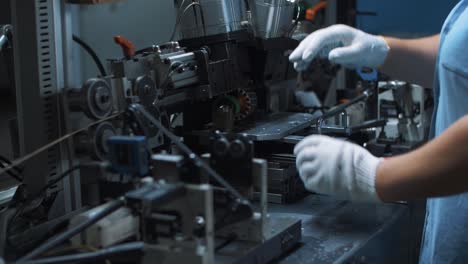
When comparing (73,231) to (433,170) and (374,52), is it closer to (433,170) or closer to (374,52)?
(433,170)

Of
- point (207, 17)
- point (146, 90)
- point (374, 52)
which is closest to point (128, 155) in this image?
point (146, 90)

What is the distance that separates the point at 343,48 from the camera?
1.54 metres

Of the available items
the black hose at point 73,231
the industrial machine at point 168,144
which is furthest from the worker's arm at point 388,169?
the black hose at point 73,231

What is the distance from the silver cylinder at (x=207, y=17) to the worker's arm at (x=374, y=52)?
0.24m

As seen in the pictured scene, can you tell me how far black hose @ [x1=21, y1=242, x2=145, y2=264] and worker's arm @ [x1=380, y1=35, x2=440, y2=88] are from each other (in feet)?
3.01

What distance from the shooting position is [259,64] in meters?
1.74

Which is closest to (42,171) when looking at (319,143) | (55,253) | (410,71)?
(55,253)

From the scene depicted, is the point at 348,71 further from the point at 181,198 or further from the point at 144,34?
the point at 181,198

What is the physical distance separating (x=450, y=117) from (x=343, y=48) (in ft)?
1.05

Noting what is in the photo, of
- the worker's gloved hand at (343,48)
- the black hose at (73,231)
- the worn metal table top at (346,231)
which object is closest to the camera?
the black hose at (73,231)

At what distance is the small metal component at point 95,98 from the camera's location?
124 cm

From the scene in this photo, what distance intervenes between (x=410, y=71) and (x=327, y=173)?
60 centimetres

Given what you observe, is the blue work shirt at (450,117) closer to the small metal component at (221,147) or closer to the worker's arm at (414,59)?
the worker's arm at (414,59)

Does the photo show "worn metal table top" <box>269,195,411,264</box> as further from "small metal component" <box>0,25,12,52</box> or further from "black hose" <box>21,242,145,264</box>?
"small metal component" <box>0,25,12,52</box>
